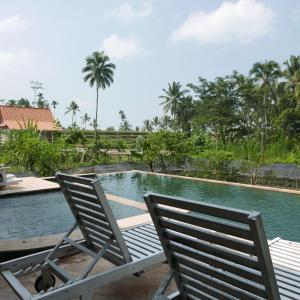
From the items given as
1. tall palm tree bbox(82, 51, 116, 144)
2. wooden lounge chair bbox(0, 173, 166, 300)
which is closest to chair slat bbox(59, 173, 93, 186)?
wooden lounge chair bbox(0, 173, 166, 300)

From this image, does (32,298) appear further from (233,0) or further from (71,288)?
(233,0)

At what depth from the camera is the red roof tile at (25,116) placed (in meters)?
31.5

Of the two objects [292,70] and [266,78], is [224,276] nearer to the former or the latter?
[266,78]

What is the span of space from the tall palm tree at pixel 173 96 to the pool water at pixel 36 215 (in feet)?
138

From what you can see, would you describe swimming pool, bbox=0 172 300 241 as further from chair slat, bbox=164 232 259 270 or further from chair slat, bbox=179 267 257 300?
chair slat, bbox=164 232 259 270

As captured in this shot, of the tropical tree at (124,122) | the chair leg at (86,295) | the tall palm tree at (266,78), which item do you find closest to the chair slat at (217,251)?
the chair leg at (86,295)

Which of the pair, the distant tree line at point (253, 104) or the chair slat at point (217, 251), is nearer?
the chair slat at point (217, 251)

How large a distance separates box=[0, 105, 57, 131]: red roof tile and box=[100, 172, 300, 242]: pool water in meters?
19.3

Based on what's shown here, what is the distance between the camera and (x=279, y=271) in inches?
102

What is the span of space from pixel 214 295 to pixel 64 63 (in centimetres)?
1776

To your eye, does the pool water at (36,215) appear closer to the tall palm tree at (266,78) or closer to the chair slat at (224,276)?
the chair slat at (224,276)

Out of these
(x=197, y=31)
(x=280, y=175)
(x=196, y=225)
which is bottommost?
Answer: (x=280, y=175)

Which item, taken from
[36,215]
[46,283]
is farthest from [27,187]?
[46,283]

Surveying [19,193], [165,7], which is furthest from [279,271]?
[165,7]
